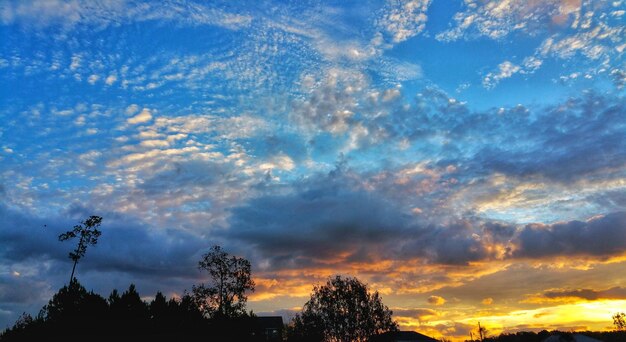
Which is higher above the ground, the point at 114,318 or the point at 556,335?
the point at 114,318

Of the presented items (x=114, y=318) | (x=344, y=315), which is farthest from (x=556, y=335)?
(x=114, y=318)

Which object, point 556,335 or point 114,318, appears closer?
point 114,318

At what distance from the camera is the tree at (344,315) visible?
8912 centimetres

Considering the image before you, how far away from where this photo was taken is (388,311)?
89875 millimetres

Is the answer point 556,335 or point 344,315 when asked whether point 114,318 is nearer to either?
point 344,315

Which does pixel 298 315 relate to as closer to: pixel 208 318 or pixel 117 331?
pixel 208 318

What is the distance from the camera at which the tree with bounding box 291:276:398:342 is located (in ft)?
292

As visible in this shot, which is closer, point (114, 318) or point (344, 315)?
point (114, 318)

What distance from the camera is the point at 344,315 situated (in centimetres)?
9131

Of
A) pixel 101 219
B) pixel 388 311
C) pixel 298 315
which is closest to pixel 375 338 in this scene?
pixel 388 311

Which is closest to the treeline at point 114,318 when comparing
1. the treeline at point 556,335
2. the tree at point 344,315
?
the tree at point 344,315

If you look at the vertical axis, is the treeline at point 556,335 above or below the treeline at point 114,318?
below

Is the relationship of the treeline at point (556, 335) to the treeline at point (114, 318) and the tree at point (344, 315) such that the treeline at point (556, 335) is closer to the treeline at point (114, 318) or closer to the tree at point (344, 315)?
the tree at point (344, 315)

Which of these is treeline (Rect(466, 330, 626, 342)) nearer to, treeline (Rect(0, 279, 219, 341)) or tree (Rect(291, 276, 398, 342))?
tree (Rect(291, 276, 398, 342))
